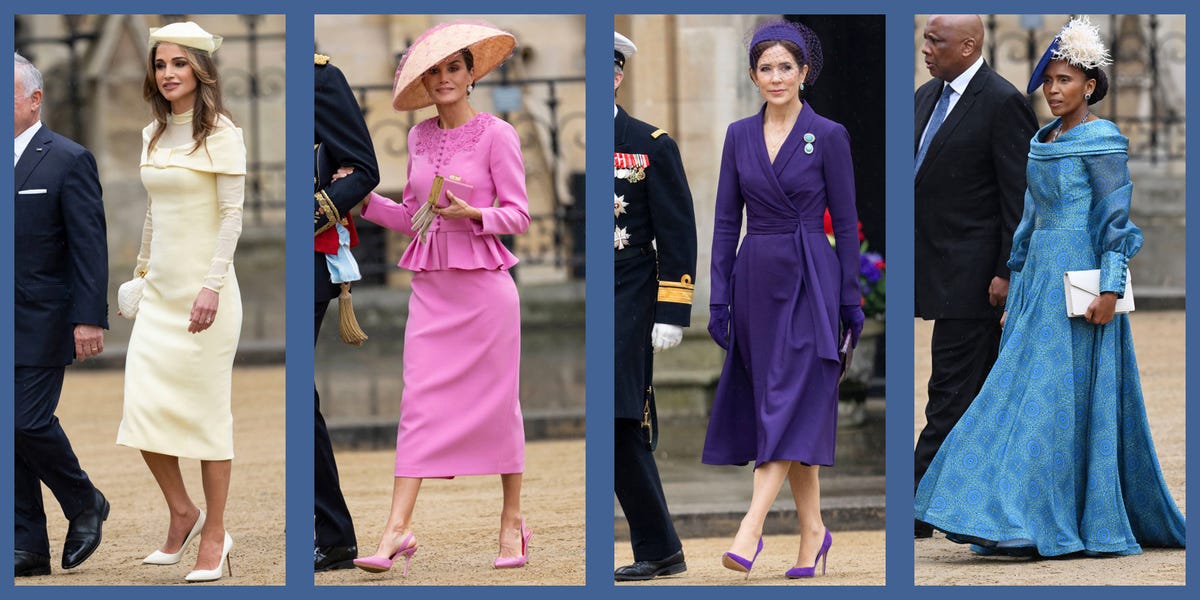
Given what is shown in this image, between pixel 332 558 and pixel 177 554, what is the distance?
0.61 meters

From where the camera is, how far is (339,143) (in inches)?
324

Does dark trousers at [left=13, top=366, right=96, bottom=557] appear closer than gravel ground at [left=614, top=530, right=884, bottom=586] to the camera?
No

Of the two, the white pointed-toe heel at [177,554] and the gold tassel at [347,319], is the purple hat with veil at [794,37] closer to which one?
the gold tassel at [347,319]

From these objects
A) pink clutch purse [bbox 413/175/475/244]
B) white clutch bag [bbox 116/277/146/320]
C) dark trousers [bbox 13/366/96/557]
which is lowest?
dark trousers [bbox 13/366/96/557]

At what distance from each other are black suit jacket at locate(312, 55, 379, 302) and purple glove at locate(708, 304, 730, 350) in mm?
1320

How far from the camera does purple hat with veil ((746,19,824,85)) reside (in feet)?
26.5

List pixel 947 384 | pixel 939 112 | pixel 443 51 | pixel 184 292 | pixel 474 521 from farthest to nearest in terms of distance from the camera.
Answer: pixel 474 521, pixel 947 384, pixel 939 112, pixel 184 292, pixel 443 51

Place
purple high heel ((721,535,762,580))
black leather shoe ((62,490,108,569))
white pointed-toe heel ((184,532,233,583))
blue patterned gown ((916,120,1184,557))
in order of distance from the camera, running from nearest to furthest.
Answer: purple high heel ((721,535,762,580)) < white pointed-toe heel ((184,532,233,583)) < blue patterned gown ((916,120,1184,557)) < black leather shoe ((62,490,108,569))

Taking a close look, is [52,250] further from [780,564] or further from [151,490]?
[151,490]

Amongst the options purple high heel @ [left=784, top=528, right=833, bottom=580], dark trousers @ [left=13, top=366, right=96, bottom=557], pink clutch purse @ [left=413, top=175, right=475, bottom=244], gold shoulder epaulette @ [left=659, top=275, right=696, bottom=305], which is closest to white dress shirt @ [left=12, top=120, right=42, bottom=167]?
dark trousers @ [left=13, top=366, right=96, bottom=557]

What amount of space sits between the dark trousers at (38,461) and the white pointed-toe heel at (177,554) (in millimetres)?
393

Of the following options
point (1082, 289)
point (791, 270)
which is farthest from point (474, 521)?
point (1082, 289)

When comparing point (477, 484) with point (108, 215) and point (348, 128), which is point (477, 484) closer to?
point (348, 128)

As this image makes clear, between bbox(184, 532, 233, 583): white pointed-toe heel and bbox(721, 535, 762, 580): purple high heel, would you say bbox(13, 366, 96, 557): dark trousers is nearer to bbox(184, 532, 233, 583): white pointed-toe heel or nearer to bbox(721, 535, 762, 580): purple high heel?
bbox(184, 532, 233, 583): white pointed-toe heel
